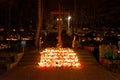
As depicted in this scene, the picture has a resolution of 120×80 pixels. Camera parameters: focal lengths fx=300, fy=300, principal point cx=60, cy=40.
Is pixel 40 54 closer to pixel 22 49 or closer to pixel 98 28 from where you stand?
pixel 22 49

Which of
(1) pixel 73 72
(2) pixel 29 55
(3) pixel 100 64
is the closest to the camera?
(1) pixel 73 72

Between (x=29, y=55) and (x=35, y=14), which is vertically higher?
(x=35, y=14)

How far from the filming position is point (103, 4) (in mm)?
27016

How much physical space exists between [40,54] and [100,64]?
4.42 m

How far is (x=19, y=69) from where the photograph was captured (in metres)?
17.9

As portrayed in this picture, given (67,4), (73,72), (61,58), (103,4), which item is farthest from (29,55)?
(67,4)

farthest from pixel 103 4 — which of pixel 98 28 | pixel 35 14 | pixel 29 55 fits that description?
pixel 35 14

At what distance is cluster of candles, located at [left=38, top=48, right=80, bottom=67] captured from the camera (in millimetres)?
19281

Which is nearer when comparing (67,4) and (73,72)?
(73,72)

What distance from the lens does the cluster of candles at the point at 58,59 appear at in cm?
1928

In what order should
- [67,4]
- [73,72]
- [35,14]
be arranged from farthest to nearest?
[67,4]
[35,14]
[73,72]

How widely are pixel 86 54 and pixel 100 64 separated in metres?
1.82

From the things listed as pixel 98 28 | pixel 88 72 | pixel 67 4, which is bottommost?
pixel 88 72

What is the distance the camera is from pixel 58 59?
20141 millimetres
